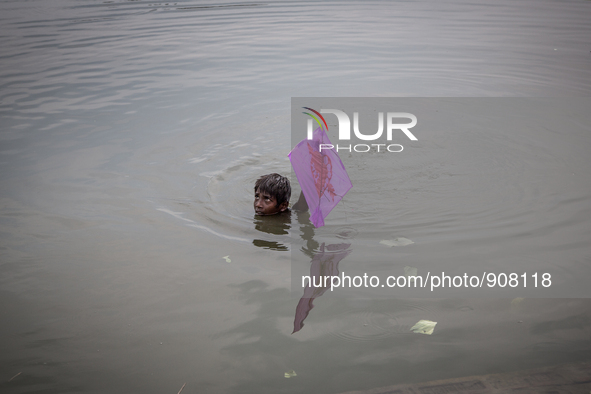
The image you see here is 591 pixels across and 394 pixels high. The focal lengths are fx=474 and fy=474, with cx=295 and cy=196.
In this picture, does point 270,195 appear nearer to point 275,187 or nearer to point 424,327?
point 275,187

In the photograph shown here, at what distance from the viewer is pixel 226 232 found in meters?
4.38

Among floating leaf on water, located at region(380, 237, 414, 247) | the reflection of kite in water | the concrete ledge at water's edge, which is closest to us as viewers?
the concrete ledge at water's edge

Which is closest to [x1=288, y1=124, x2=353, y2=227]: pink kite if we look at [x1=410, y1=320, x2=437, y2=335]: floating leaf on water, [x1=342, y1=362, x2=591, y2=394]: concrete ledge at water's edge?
[x1=410, y1=320, x2=437, y2=335]: floating leaf on water

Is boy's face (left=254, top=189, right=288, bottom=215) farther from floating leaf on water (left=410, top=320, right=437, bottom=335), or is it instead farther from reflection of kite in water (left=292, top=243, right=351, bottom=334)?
floating leaf on water (left=410, top=320, right=437, bottom=335)

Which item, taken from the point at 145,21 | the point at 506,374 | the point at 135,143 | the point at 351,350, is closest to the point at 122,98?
the point at 135,143

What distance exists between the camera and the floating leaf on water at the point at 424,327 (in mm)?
3008

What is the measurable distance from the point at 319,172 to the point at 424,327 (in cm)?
155

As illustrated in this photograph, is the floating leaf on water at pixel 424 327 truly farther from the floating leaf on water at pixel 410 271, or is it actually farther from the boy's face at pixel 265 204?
the boy's face at pixel 265 204

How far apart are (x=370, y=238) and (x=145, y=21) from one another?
14.5 meters

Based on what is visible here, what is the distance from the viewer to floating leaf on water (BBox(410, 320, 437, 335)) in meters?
3.01

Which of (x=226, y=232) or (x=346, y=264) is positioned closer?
(x=346, y=264)

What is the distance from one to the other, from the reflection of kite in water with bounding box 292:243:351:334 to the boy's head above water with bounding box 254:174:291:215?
779mm

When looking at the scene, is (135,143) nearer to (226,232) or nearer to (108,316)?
(226,232)

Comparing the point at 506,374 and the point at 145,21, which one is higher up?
the point at 145,21
